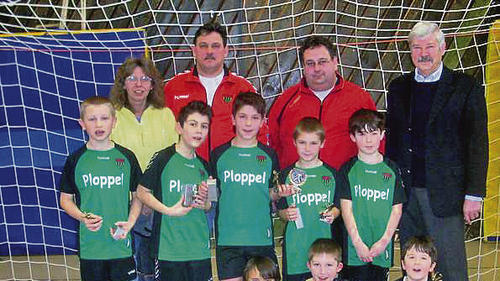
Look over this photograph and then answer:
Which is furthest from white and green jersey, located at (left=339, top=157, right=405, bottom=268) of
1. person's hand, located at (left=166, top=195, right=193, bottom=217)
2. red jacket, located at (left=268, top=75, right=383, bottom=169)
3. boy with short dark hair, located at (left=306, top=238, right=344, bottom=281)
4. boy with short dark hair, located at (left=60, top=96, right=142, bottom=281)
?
boy with short dark hair, located at (left=60, top=96, right=142, bottom=281)

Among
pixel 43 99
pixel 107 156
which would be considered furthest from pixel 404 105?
pixel 43 99

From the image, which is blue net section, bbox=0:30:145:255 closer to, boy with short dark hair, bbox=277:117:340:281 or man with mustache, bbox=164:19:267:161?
man with mustache, bbox=164:19:267:161

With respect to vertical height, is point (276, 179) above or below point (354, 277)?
above

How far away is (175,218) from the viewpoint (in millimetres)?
3031

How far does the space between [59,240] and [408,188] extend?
3086mm

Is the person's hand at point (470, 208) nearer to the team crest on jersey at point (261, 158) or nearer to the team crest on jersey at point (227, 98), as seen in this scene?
the team crest on jersey at point (261, 158)

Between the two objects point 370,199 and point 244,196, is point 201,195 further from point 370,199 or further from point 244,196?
point 370,199

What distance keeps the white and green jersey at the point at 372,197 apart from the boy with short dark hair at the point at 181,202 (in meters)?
0.64

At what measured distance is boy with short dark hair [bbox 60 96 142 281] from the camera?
9.84 feet

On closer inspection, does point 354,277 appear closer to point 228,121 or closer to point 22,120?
point 228,121

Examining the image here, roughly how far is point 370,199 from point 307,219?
29cm

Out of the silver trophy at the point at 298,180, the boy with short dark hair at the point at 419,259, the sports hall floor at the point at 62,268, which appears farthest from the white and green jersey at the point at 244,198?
the sports hall floor at the point at 62,268

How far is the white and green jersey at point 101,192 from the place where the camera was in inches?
118

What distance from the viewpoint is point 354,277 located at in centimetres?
309
